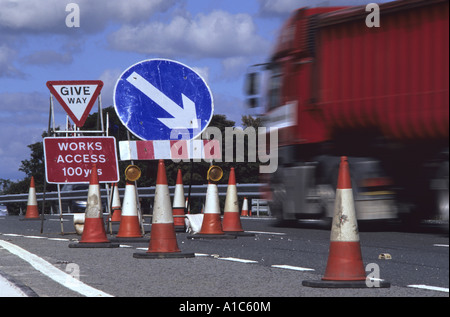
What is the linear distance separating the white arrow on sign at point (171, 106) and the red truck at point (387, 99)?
3.95 meters

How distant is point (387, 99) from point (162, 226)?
236 inches

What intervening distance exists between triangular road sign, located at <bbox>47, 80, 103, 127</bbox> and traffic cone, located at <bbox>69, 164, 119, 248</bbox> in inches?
113

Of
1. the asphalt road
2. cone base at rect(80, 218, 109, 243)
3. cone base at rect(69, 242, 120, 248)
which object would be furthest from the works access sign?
cone base at rect(69, 242, 120, 248)

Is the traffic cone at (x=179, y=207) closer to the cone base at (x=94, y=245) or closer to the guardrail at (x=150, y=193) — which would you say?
the cone base at (x=94, y=245)

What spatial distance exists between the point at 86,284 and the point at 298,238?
18.5 ft

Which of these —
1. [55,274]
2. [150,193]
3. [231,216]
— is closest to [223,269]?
[55,274]

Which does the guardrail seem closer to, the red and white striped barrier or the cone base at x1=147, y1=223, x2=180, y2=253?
the red and white striped barrier

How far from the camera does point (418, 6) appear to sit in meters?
3.93

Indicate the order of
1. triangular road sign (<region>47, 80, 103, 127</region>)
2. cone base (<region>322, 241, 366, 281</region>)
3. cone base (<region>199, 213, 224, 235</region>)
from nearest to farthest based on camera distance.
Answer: cone base (<region>322, 241, 366, 281</region>) < cone base (<region>199, 213, 224, 235</region>) < triangular road sign (<region>47, 80, 103, 127</region>)

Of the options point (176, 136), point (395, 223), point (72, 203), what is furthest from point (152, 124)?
point (72, 203)

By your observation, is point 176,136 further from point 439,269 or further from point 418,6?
point 418,6

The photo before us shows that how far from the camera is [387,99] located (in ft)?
9.55

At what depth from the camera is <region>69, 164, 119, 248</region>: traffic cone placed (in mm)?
10266

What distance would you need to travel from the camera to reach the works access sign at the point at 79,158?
12.8 meters
